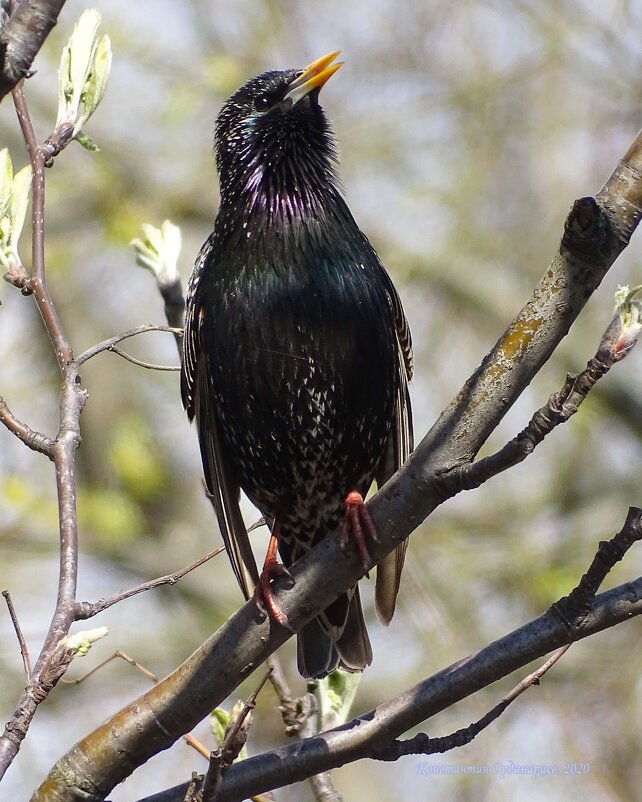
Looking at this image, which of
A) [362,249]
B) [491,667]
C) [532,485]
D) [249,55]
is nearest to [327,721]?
[491,667]

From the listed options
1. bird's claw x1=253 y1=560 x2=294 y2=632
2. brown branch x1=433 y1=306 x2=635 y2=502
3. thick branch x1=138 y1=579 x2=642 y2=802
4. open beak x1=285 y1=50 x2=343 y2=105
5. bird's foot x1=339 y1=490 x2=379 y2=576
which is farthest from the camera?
open beak x1=285 y1=50 x2=343 y2=105

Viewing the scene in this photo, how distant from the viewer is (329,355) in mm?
4023

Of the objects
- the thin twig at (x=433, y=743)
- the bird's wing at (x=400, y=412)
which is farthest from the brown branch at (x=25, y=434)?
the bird's wing at (x=400, y=412)

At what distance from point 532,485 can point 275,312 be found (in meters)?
5.67

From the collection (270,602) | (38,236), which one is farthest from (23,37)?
(270,602)

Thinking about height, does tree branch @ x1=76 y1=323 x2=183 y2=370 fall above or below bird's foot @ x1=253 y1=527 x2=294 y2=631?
above

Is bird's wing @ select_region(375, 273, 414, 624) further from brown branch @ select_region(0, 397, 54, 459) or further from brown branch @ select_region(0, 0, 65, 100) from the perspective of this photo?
brown branch @ select_region(0, 0, 65, 100)

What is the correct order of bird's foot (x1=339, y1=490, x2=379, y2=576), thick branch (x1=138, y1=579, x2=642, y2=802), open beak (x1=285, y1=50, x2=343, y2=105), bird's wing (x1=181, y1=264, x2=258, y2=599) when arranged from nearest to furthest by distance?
thick branch (x1=138, y1=579, x2=642, y2=802) → bird's foot (x1=339, y1=490, x2=379, y2=576) → bird's wing (x1=181, y1=264, x2=258, y2=599) → open beak (x1=285, y1=50, x2=343, y2=105)

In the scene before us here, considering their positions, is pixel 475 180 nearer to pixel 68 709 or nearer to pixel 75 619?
pixel 68 709

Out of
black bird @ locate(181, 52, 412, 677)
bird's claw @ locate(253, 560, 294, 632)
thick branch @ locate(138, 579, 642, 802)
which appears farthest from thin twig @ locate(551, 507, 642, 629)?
black bird @ locate(181, 52, 412, 677)

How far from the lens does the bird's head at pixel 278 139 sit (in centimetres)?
443

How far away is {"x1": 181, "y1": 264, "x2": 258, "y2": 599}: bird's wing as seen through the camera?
418cm

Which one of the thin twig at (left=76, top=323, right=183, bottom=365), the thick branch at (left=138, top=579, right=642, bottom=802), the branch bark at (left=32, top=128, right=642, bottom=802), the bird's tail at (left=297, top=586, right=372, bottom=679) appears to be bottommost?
the thick branch at (left=138, top=579, right=642, bottom=802)

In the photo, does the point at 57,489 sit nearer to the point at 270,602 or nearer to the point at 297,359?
the point at 270,602
